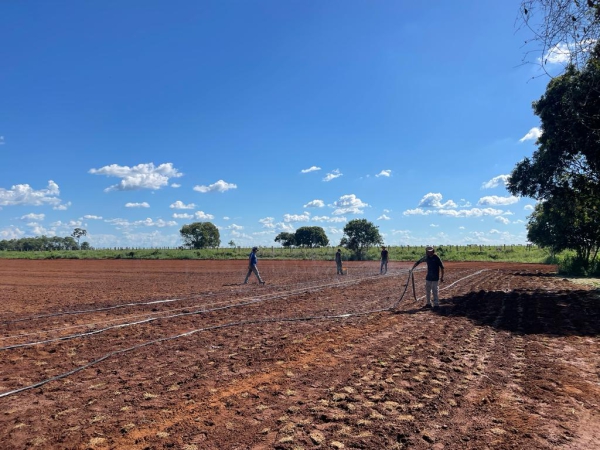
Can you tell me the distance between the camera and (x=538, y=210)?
34062 mm

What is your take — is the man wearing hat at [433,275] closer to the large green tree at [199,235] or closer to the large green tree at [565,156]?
the large green tree at [565,156]

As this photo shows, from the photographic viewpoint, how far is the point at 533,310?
11.3 meters

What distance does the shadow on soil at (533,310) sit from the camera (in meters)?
8.95

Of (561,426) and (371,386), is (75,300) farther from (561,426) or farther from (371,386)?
(561,426)

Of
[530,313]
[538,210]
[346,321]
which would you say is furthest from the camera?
[538,210]

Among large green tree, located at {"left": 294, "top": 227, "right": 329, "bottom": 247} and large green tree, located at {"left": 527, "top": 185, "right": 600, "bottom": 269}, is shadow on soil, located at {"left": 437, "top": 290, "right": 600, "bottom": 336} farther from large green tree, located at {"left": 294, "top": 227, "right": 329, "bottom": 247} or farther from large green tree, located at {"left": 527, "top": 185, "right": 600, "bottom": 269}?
large green tree, located at {"left": 294, "top": 227, "right": 329, "bottom": 247}

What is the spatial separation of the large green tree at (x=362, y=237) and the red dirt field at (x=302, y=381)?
45047 mm

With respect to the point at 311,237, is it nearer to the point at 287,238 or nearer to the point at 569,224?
the point at 287,238

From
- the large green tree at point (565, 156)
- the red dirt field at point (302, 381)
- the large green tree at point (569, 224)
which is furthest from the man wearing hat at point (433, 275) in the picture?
the large green tree at point (569, 224)

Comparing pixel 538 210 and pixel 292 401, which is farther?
pixel 538 210

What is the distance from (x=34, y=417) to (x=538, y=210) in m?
38.0

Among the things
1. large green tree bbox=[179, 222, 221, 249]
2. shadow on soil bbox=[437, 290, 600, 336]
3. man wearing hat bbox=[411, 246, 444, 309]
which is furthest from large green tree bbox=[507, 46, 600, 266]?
large green tree bbox=[179, 222, 221, 249]

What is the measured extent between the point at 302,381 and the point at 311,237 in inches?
4328

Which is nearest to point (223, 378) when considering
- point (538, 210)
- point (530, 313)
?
point (530, 313)
